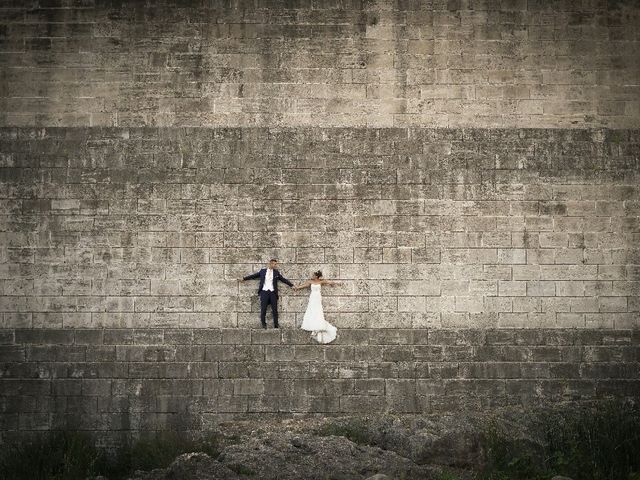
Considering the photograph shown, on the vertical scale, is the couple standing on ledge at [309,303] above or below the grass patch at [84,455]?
above

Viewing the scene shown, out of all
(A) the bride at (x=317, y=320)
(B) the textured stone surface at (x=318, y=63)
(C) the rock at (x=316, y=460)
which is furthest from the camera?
(B) the textured stone surface at (x=318, y=63)

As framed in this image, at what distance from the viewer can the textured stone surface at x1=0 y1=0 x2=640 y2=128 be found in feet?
49.3

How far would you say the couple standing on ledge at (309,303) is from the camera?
47.6ft

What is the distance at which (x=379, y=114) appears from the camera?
15031 millimetres

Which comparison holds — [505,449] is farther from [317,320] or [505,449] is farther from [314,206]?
[314,206]

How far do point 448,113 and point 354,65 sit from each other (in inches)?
73.4

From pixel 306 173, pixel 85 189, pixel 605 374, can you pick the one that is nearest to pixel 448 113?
pixel 306 173

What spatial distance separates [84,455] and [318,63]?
771cm

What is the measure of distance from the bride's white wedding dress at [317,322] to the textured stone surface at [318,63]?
3043mm

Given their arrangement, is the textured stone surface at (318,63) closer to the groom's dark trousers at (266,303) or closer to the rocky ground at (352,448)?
the groom's dark trousers at (266,303)

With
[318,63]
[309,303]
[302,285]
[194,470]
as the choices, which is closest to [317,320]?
[309,303]

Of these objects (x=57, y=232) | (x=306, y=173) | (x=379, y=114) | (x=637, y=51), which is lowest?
(x=57, y=232)

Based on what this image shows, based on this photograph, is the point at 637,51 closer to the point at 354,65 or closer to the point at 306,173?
the point at 354,65

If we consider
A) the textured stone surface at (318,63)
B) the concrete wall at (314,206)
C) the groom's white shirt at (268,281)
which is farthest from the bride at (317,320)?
the textured stone surface at (318,63)
